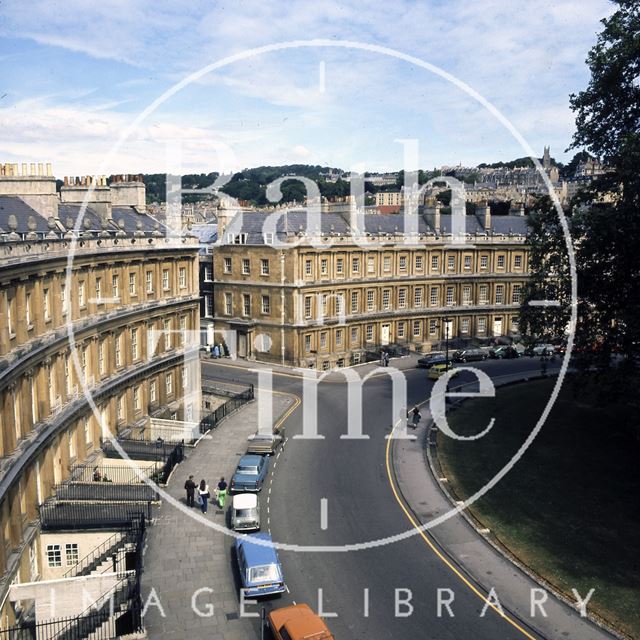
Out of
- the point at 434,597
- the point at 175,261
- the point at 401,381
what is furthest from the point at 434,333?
the point at 434,597

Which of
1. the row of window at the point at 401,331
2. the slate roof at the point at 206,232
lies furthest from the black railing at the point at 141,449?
the slate roof at the point at 206,232

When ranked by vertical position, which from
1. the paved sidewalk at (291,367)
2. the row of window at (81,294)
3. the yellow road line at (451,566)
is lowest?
the yellow road line at (451,566)

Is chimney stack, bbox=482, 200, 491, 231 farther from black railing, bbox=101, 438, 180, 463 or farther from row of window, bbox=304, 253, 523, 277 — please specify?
black railing, bbox=101, 438, 180, 463

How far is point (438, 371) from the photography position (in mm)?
55438

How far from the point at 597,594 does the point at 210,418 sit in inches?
1025

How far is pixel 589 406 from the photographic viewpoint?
46531 millimetres

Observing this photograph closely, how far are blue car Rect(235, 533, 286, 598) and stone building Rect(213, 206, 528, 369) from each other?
1405 inches

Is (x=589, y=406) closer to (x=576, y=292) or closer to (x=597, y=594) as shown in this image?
(x=576, y=292)

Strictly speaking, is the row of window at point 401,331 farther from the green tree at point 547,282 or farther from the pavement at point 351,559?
the green tree at point 547,282

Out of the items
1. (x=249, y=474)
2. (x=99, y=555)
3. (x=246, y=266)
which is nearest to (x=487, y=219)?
(x=246, y=266)

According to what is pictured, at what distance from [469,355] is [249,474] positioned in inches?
1362

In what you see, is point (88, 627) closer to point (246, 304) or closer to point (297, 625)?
point (297, 625)

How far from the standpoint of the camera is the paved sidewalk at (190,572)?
869 inches

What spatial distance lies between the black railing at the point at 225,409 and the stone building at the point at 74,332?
138 inches
